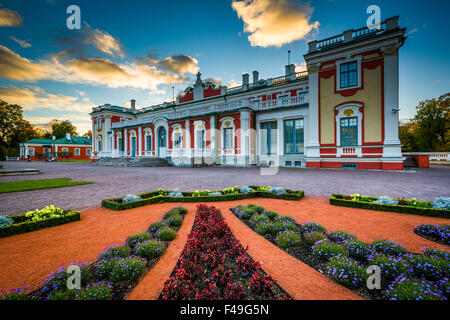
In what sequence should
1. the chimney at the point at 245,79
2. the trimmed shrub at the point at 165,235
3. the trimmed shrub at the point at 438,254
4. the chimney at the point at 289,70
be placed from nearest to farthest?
the trimmed shrub at the point at 438,254
the trimmed shrub at the point at 165,235
the chimney at the point at 289,70
the chimney at the point at 245,79

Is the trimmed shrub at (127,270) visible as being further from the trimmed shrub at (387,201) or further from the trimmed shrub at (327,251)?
the trimmed shrub at (387,201)

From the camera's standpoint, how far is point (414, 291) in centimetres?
186

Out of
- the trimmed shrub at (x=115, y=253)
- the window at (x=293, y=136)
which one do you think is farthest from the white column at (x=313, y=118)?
the trimmed shrub at (x=115, y=253)

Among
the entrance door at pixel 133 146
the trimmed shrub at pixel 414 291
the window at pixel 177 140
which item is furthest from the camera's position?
the entrance door at pixel 133 146

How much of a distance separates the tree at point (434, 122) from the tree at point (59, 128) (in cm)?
9703

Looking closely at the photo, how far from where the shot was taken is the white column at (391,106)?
13.9 meters

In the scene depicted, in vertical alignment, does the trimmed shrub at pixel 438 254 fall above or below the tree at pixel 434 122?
below

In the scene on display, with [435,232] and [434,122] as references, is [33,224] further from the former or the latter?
[434,122]

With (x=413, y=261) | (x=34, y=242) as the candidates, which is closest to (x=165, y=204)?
(x=34, y=242)

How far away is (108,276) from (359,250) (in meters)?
3.68

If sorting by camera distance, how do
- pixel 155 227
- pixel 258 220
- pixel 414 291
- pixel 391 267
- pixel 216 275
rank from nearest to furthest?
pixel 414 291 < pixel 216 275 < pixel 391 267 < pixel 155 227 < pixel 258 220

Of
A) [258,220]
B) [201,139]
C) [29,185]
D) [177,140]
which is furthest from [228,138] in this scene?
[258,220]

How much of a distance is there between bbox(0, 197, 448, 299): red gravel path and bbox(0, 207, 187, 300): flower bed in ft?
0.55

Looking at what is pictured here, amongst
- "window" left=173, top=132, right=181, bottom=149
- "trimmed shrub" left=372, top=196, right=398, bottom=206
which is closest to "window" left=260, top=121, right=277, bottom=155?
"window" left=173, top=132, right=181, bottom=149
